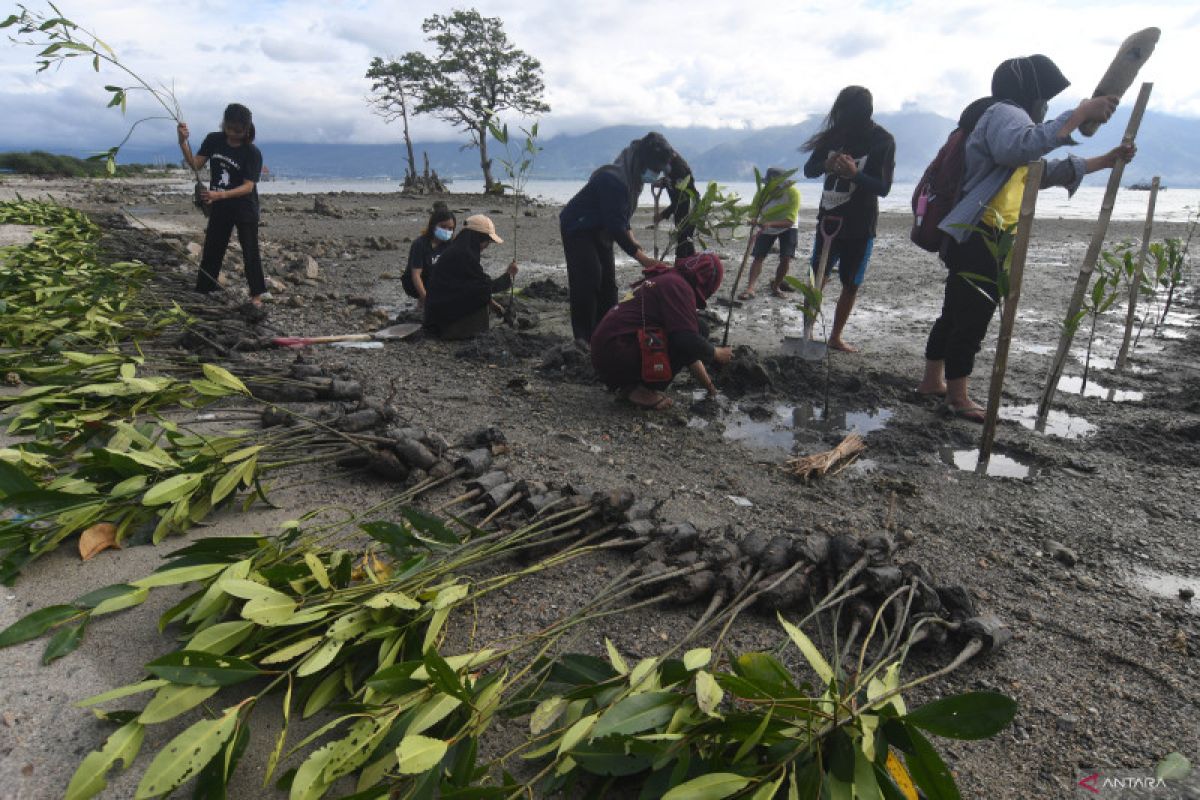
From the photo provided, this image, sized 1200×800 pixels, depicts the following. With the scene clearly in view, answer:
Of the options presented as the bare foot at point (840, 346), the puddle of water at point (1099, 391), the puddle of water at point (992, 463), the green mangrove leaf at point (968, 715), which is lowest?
the puddle of water at point (992, 463)

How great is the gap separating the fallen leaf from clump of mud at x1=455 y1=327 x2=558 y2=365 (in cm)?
307

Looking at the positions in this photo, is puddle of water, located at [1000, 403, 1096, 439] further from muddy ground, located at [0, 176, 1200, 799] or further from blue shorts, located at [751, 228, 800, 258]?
blue shorts, located at [751, 228, 800, 258]

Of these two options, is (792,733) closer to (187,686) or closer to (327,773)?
(327,773)

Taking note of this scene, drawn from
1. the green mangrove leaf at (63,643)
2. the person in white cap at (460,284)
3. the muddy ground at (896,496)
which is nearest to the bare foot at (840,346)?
the muddy ground at (896,496)

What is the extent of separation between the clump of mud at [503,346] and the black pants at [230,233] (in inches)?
87.8

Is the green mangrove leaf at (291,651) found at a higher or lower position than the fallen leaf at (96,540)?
higher

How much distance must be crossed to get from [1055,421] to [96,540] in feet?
15.6

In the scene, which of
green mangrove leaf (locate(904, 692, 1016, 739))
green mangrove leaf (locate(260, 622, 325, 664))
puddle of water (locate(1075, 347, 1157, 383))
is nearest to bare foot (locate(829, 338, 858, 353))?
puddle of water (locate(1075, 347, 1157, 383))

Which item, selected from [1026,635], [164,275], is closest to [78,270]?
[164,275]

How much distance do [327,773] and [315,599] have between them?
0.47 m

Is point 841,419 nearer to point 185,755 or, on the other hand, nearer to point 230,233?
point 185,755

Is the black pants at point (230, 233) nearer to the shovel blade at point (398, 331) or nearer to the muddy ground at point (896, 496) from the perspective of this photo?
the muddy ground at point (896, 496)

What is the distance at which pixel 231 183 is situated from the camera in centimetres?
542

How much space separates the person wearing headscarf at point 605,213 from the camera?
15.3 feet
